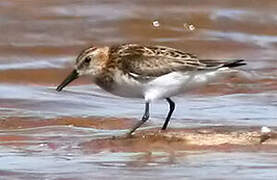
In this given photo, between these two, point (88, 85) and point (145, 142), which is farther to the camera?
point (88, 85)

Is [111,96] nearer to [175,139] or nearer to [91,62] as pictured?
[91,62]

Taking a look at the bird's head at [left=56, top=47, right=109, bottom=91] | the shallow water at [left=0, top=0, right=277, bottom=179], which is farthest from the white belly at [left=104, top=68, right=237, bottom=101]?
the shallow water at [left=0, top=0, right=277, bottom=179]

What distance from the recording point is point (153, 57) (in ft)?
33.2

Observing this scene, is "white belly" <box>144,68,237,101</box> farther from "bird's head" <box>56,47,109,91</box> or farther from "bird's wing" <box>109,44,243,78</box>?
"bird's head" <box>56,47,109,91</box>

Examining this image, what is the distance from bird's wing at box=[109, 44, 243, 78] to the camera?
394 inches

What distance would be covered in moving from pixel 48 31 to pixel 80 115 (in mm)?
4963

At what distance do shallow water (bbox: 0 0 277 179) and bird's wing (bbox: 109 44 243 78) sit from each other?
0.72 m

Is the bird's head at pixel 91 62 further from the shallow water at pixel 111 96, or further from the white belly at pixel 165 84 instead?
the shallow water at pixel 111 96

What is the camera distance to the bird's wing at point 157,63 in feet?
32.8

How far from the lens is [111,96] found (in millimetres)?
13070

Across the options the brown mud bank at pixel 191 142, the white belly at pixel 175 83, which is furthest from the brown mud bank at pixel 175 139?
the white belly at pixel 175 83

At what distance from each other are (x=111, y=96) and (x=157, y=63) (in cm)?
305

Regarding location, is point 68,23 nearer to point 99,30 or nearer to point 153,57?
point 99,30

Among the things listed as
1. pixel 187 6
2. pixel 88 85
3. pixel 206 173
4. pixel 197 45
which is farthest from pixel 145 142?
pixel 187 6
